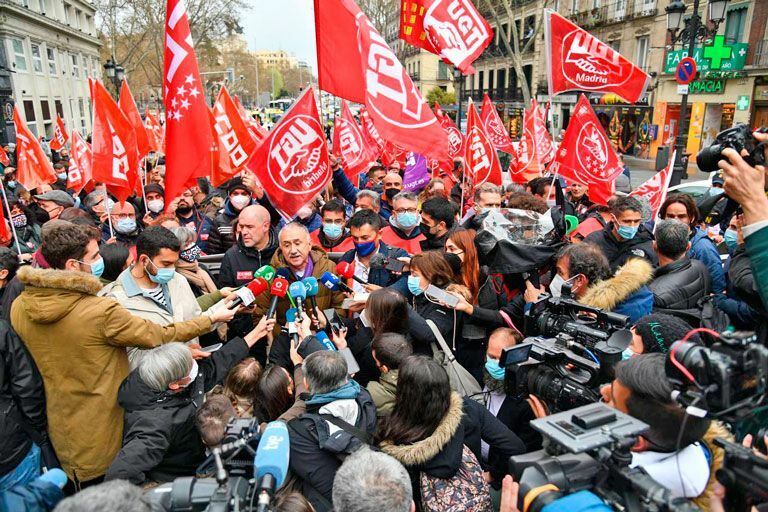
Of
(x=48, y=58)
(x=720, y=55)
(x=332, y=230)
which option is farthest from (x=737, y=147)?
(x=48, y=58)

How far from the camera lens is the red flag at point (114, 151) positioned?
578 centimetres

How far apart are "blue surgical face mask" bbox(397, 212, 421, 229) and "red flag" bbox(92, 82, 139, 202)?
309cm

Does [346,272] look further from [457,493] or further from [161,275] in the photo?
[457,493]

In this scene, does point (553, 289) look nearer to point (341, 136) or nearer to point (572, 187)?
point (572, 187)

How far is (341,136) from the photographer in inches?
361

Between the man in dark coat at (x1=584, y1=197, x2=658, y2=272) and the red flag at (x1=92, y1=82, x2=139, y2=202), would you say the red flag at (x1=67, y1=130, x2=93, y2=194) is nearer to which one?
the red flag at (x1=92, y1=82, x2=139, y2=202)

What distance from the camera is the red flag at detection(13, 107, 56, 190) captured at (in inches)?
337

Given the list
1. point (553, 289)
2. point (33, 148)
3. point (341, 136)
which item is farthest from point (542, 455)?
point (33, 148)

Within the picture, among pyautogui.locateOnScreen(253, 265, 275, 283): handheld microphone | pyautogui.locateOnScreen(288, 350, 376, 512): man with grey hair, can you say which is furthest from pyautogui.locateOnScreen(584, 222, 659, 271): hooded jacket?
pyautogui.locateOnScreen(288, 350, 376, 512): man with grey hair

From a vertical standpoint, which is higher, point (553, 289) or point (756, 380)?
point (756, 380)

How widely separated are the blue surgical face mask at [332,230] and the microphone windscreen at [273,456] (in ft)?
11.2

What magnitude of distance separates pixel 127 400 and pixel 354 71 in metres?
3.67

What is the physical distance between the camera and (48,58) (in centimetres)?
3862

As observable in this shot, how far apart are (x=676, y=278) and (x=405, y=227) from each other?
2381 mm
